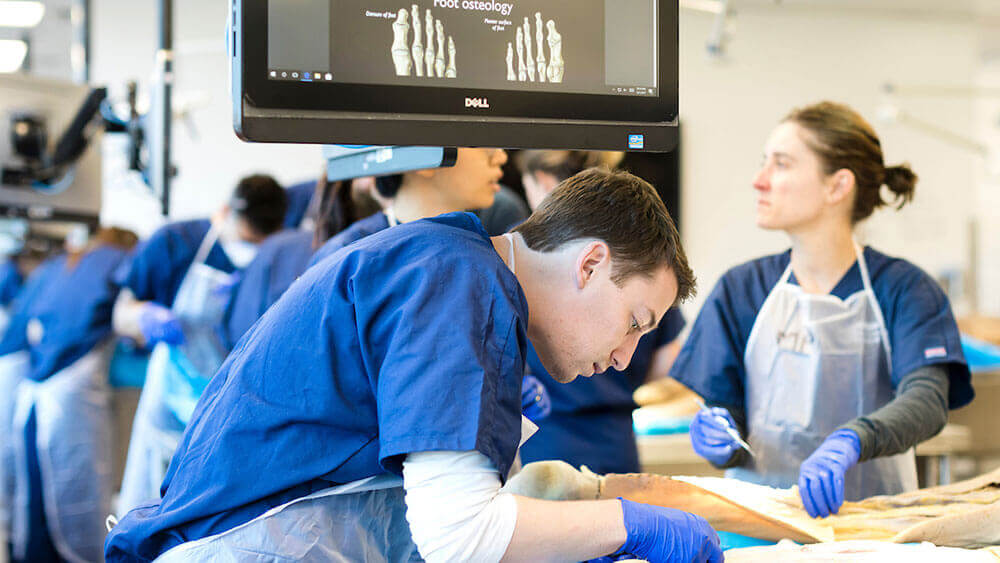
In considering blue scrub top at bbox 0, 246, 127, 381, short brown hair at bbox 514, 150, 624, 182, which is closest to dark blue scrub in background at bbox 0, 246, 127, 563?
blue scrub top at bbox 0, 246, 127, 381

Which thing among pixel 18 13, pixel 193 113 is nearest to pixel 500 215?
pixel 18 13

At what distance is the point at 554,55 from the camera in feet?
4.08

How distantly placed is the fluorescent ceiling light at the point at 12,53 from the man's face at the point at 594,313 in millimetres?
4227

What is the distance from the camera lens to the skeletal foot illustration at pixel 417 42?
3.84 feet

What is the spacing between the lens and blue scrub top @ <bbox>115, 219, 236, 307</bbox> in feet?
12.4

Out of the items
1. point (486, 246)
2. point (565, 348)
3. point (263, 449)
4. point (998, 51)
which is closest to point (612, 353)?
→ point (565, 348)

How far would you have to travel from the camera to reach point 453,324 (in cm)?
101

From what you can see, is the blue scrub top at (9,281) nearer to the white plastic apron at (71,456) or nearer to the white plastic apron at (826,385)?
the white plastic apron at (71,456)

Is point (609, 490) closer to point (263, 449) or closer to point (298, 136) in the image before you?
point (263, 449)

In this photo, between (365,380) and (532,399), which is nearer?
(365,380)

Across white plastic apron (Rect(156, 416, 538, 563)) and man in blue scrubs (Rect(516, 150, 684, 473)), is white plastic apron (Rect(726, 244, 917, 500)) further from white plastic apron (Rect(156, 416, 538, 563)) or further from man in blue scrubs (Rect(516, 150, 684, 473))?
white plastic apron (Rect(156, 416, 538, 563))

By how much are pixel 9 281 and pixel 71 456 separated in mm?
2370

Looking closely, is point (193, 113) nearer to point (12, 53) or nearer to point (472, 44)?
point (12, 53)

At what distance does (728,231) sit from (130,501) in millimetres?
3903
